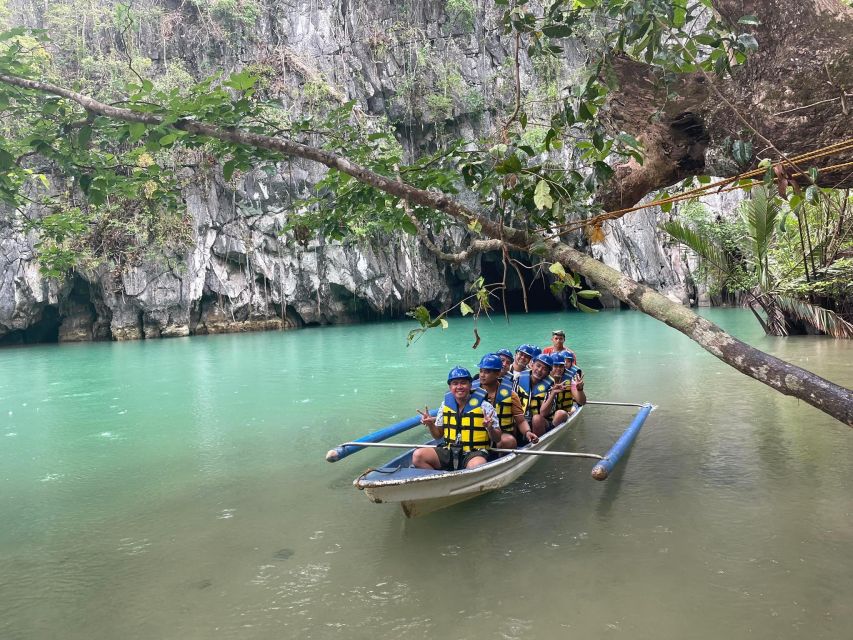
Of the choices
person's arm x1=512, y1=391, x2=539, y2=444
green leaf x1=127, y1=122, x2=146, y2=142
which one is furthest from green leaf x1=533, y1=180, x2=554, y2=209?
person's arm x1=512, y1=391, x2=539, y2=444

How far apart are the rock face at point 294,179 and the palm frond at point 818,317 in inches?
363

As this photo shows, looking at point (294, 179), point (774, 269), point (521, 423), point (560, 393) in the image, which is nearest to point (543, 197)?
point (521, 423)

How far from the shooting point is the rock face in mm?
22156

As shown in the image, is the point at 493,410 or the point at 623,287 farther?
the point at 493,410

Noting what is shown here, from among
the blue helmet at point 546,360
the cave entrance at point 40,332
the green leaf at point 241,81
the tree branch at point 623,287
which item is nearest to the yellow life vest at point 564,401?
the blue helmet at point 546,360

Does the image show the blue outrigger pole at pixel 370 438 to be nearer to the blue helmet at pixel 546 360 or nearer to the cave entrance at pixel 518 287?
the blue helmet at pixel 546 360

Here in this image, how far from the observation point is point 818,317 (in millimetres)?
12969

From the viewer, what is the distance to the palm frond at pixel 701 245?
11.2 m

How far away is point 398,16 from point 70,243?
1495cm

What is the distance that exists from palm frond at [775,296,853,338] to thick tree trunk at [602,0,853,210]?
1133 cm

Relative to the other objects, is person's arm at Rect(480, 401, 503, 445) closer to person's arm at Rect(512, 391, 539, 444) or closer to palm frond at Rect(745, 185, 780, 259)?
person's arm at Rect(512, 391, 539, 444)

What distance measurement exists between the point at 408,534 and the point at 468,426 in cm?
86

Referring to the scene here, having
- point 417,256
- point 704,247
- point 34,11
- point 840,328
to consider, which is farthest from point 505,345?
point 34,11

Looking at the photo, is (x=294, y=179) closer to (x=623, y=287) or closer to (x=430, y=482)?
(x=430, y=482)
